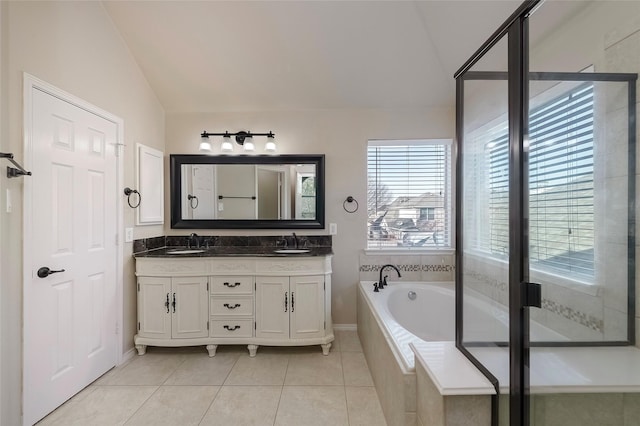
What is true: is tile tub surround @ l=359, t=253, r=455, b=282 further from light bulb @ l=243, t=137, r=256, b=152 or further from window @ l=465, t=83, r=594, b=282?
window @ l=465, t=83, r=594, b=282

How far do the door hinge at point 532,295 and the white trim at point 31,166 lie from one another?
2517 millimetres

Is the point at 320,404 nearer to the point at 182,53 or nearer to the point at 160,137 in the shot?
the point at 160,137

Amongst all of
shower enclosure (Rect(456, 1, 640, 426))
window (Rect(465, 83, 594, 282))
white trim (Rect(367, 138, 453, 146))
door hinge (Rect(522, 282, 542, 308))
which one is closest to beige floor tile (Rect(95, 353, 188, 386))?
shower enclosure (Rect(456, 1, 640, 426))

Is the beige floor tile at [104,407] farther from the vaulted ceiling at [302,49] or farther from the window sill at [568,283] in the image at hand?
the vaulted ceiling at [302,49]

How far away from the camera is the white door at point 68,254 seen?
161cm

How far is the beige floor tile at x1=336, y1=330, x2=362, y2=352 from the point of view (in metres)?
2.53

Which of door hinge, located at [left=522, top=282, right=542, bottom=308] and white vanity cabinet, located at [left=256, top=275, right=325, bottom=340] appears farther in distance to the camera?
white vanity cabinet, located at [left=256, top=275, right=325, bottom=340]

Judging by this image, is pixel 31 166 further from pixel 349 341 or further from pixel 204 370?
pixel 349 341

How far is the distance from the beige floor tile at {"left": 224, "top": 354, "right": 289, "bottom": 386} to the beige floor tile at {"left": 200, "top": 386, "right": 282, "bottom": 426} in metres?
0.07

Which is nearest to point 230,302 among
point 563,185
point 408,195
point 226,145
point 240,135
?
point 226,145

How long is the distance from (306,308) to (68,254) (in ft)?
5.82

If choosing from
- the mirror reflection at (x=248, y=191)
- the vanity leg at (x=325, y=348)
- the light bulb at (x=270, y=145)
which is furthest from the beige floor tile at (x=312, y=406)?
the light bulb at (x=270, y=145)

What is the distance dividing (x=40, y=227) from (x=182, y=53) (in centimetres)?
180

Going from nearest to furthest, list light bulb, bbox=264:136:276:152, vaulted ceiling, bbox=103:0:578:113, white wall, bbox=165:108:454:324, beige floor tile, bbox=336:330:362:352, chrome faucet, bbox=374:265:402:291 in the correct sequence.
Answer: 1. vaulted ceiling, bbox=103:0:578:113
2. beige floor tile, bbox=336:330:362:352
3. chrome faucet, bbox=374:265:402:291
4. light bulb, bbox=264:136:276:152
5. white wall, bbox=165:108:454:324
